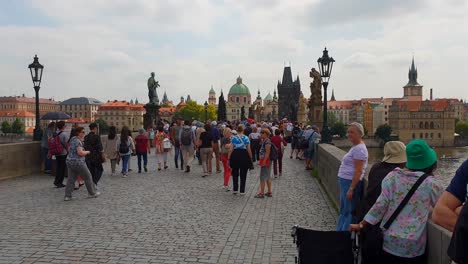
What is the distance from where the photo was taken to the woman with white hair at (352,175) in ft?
21.2

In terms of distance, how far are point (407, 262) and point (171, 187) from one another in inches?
355

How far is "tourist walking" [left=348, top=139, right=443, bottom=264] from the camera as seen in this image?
387cm

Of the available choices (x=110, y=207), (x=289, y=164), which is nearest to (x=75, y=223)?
(x=110, y=207)

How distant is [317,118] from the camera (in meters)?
32.3

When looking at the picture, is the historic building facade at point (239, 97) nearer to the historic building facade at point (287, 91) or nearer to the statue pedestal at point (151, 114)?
the historic building facade at point (287, 91)

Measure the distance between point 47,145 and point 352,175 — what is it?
433 inches

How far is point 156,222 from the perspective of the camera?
8242 mm

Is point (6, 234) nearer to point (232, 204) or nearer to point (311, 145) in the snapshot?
point (232, 204)

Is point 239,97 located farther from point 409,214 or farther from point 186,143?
point 409,214

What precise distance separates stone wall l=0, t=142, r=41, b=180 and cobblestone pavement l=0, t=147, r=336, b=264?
35.1 inches

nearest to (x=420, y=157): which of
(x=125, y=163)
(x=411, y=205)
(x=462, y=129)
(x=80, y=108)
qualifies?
(x=411, y=205)

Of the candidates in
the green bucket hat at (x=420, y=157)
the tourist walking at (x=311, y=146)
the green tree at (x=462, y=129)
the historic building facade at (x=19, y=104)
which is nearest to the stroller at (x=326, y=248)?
the green bucket hat at (x=420, y=157)

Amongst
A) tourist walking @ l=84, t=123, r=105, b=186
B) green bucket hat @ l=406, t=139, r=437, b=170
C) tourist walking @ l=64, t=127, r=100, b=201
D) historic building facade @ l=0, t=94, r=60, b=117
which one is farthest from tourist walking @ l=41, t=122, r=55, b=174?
historic building facade @ l=0, t=94, r=60, b=117

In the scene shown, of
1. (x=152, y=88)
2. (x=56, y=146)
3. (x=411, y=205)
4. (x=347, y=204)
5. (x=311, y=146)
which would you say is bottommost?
(x=347, y=204)
